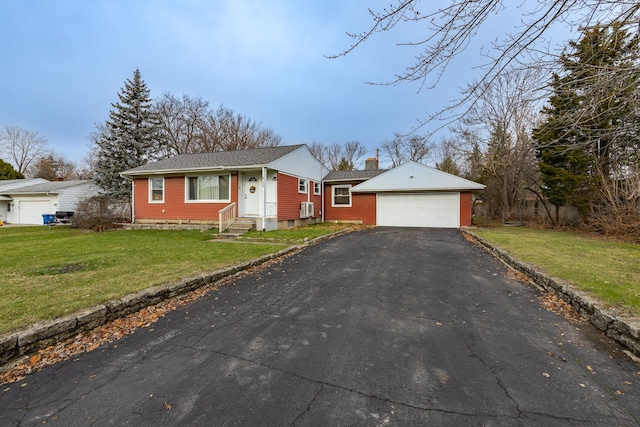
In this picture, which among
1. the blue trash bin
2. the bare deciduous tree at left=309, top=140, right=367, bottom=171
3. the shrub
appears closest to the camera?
the shrub

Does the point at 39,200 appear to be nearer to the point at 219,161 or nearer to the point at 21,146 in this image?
the point at 219,161

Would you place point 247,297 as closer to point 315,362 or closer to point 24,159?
point 315,362

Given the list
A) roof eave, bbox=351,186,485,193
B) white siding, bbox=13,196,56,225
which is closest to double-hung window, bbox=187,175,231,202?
roof eave, bbox=351,186,485,193

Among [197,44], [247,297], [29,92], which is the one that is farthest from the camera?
[29,92]

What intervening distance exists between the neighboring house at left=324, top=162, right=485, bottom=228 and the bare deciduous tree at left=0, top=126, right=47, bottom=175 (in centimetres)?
4603

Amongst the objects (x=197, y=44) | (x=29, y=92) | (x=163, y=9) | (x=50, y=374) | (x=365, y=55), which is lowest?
(x=50, y=374)

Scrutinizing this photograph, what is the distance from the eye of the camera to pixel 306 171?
1675 centimetres

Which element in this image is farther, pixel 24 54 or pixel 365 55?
pixel 24 54

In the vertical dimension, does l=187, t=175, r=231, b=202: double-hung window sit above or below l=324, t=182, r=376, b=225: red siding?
above

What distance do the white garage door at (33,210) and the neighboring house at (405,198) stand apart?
2233 cm

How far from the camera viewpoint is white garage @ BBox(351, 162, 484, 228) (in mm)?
15945

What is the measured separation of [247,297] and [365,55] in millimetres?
4052

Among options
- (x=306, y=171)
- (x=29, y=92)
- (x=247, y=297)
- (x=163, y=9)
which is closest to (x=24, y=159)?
(x=29, y=92)

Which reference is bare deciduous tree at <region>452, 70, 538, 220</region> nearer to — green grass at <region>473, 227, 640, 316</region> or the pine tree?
green grass at <region>473, 227, 640, 316</region>
